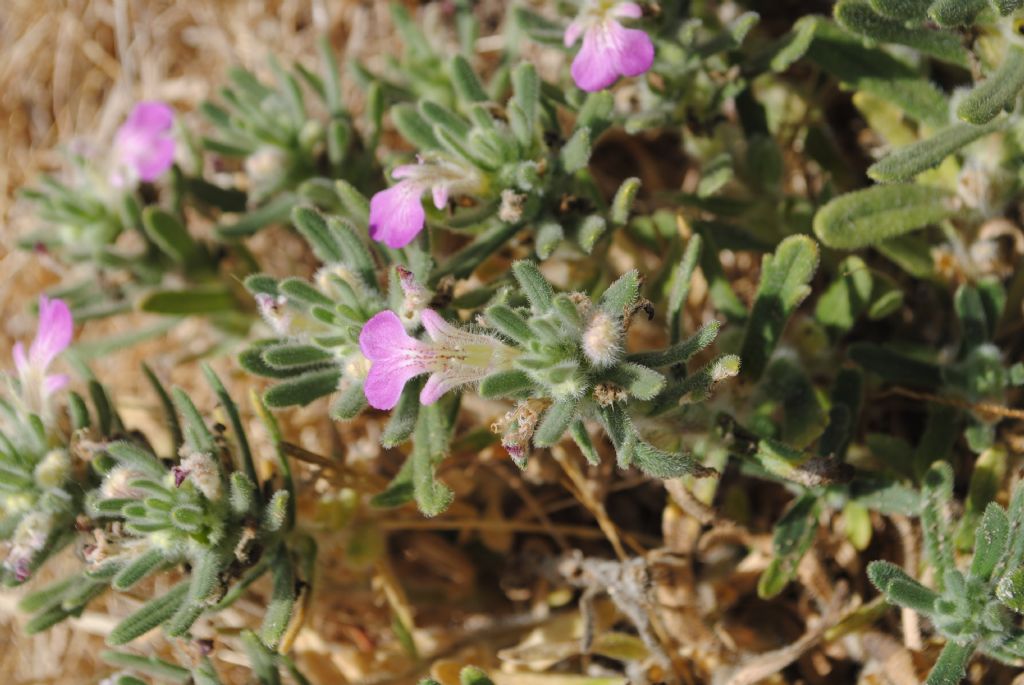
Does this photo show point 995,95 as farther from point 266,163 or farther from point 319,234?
point 266,163

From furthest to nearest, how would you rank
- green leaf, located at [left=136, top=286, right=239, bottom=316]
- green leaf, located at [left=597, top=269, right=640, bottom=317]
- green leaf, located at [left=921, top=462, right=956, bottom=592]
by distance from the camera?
green leaf, located at [left=136, top=286, right=239, bottom=316] < green leaf, located at [left=921, top=462, right=956, bottom=592] < green leaf, located at [left=597, top=269, right=640, bottom=317]

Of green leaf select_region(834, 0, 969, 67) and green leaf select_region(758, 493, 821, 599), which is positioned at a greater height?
green leaf select_region(834, 0, 969, 67)

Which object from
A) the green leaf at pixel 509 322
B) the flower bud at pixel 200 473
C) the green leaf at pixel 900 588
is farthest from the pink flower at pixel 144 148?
the green leaf at pixel 900 588

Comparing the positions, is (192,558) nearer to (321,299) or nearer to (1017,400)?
(321,299)

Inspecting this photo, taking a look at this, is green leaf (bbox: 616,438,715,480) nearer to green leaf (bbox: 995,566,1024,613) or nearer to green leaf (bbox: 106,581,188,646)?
green leaf (bbox: 995,566,1024,613)

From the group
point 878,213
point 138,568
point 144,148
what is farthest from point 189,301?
point 878,213

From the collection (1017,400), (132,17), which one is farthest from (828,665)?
(132,17)

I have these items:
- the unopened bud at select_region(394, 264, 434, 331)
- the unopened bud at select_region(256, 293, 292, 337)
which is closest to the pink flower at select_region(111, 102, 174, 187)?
the unopened bud at select_region(256, 293, 292, 337)
